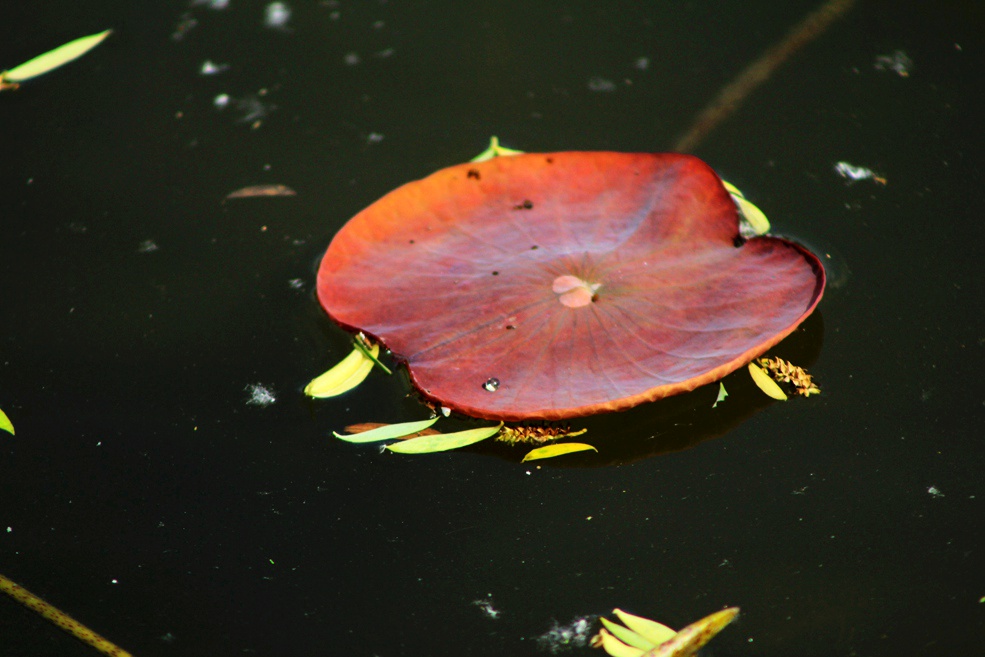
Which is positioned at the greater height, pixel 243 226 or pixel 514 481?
pixel 243 226

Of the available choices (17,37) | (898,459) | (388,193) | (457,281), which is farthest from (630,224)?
(17,37)

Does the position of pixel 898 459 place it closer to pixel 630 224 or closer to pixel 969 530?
pixel 969 530

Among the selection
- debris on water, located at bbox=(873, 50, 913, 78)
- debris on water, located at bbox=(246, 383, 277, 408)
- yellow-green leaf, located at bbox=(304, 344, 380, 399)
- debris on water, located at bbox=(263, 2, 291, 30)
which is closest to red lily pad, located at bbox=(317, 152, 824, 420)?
yellow-green leaf, located at bbox=(304, 344, 380, 399)

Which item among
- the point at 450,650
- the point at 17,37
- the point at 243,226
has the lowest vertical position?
the point at 450,650

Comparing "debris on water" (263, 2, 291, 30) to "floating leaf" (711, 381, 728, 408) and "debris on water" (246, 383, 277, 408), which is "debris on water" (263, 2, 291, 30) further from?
"floating leaf" (711, 381, 728, 408)

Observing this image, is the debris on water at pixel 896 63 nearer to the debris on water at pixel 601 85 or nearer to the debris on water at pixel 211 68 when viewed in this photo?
the debris on water at pixel 601 85

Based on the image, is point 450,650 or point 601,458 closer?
point 450,650

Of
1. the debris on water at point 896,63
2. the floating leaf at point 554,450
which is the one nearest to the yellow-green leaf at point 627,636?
the floating leaf at point 554,450

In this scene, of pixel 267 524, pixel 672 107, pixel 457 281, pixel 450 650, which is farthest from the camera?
pixel 672 107
